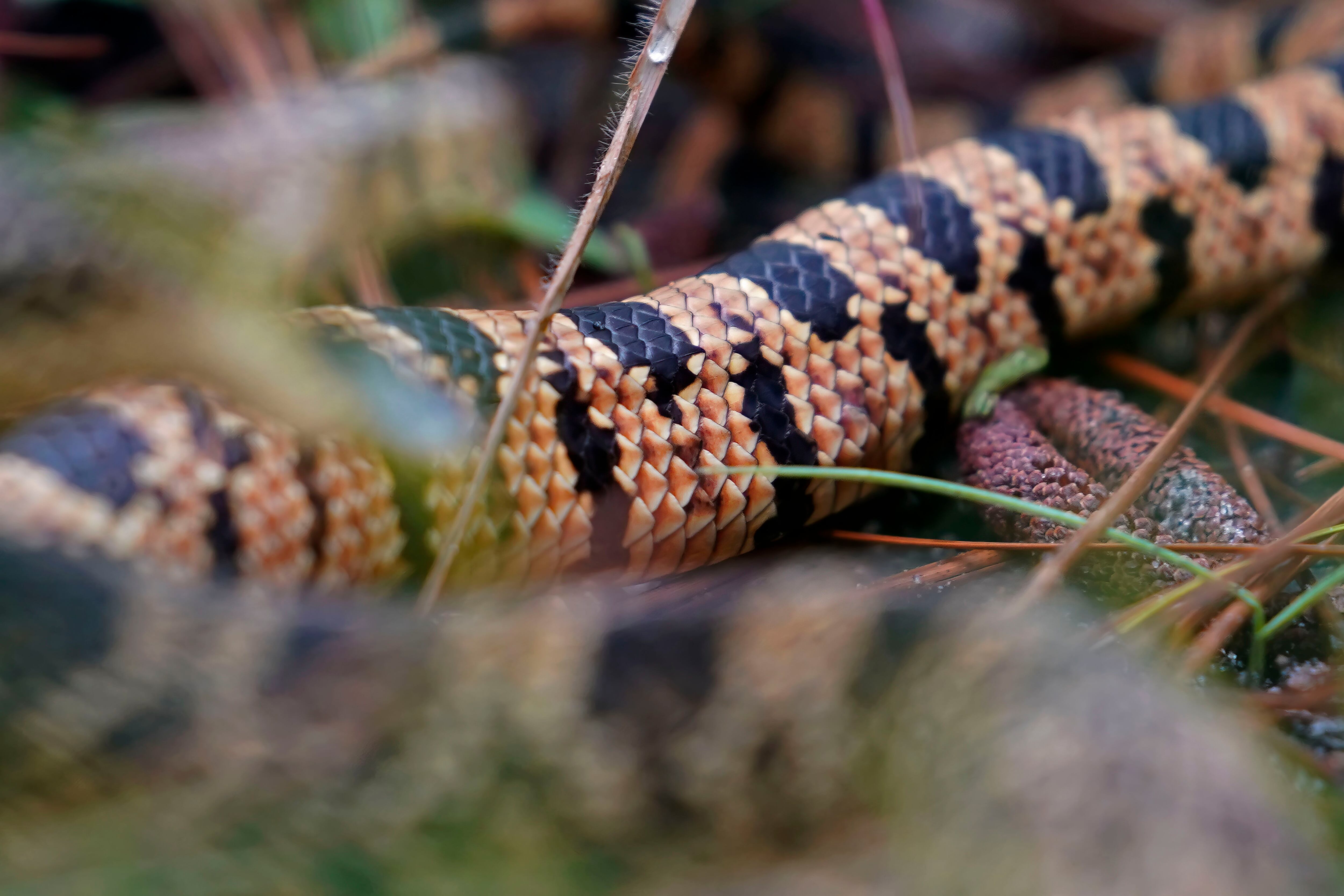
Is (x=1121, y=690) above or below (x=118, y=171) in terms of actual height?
below

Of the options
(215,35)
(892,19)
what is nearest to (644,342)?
(215,35)

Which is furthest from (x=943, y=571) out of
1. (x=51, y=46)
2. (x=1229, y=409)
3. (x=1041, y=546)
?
(x=51, y=46)

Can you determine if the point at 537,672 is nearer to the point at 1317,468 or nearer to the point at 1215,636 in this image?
the point at 1215,636

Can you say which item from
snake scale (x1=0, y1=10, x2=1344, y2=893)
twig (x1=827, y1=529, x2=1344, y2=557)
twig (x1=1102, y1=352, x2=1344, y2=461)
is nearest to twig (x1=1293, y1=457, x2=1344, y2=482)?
twig (x1=1102, y1=352, x2=1344, y2=461)

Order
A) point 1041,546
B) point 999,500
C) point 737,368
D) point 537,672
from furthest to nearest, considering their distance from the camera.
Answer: point 737,368, point 1041,546, point 999,500, point 537,672

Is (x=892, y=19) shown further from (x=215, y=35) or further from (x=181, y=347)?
(x=181, y=347)

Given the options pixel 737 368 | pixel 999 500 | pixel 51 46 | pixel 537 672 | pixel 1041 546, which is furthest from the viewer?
pixel 51 46
